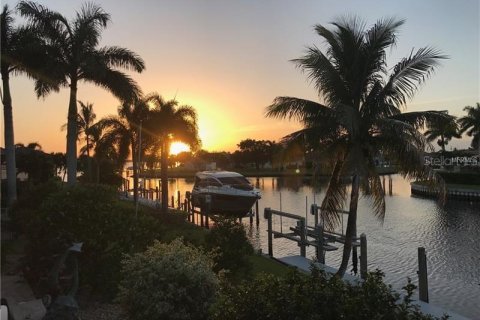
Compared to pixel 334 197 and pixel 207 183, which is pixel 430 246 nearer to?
pixel 334 197

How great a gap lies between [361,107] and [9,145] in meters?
20.5

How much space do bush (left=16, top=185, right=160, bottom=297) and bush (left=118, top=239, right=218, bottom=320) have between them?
7.43 ft

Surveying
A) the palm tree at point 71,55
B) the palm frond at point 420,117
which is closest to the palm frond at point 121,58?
the palm tree at point 71,55

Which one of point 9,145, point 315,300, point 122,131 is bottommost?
point 315,300

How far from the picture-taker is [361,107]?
1342 cm

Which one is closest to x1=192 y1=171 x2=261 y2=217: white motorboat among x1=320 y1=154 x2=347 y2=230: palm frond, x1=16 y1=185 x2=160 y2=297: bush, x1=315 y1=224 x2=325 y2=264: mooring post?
x1=315 y1=224 x2=325 y2=264: mooring post

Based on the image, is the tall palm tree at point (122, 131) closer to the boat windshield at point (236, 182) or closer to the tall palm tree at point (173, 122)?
the tall palm tree at point (173, 122)

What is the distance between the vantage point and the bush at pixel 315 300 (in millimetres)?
4832

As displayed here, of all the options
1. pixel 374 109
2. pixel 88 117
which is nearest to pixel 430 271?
pixel 374 109

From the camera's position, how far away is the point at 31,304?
9.11 m

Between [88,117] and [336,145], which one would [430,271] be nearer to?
[336,145]

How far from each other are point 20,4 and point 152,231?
1955 cm

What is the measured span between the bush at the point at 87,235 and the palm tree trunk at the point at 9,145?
14.9 meters

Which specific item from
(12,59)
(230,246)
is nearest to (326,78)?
(230,246)
